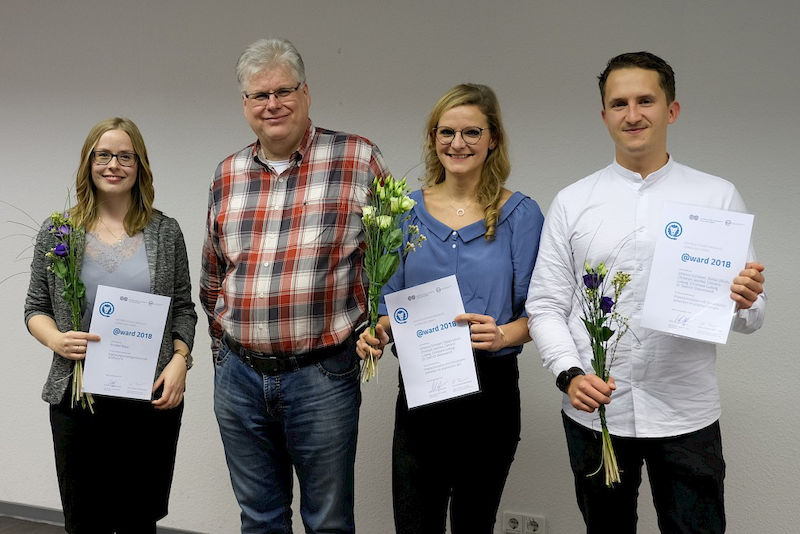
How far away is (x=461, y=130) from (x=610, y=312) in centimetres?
66

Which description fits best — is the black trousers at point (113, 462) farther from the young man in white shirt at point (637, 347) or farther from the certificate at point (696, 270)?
the certificate at point (696, 270)

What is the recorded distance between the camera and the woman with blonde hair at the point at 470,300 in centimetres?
207

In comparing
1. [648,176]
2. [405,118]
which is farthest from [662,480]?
[405,118]

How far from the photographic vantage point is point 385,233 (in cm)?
197

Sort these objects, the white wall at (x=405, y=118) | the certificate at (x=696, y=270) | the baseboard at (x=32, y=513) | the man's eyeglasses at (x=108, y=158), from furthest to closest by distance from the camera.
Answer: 1. the baseboard at (x=32, y=513)
2. the white wall at (x=405, y=118)
3. the man's eyeglasses at (x=108, y=158)
4. the certificate at (x=696, y=270)

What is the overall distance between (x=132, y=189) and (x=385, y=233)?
1013 mm

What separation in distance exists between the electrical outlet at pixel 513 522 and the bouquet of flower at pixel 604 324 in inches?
46.4

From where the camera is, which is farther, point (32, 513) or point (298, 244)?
point (32, 513)

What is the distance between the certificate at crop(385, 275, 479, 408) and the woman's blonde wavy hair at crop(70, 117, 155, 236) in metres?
0.96

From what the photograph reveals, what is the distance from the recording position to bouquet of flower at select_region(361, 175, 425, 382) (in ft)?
6.42

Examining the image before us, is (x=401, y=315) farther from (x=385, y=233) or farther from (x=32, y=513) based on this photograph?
(x=32, y=513)

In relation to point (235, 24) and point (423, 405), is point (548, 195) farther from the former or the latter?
point (235, 24)
